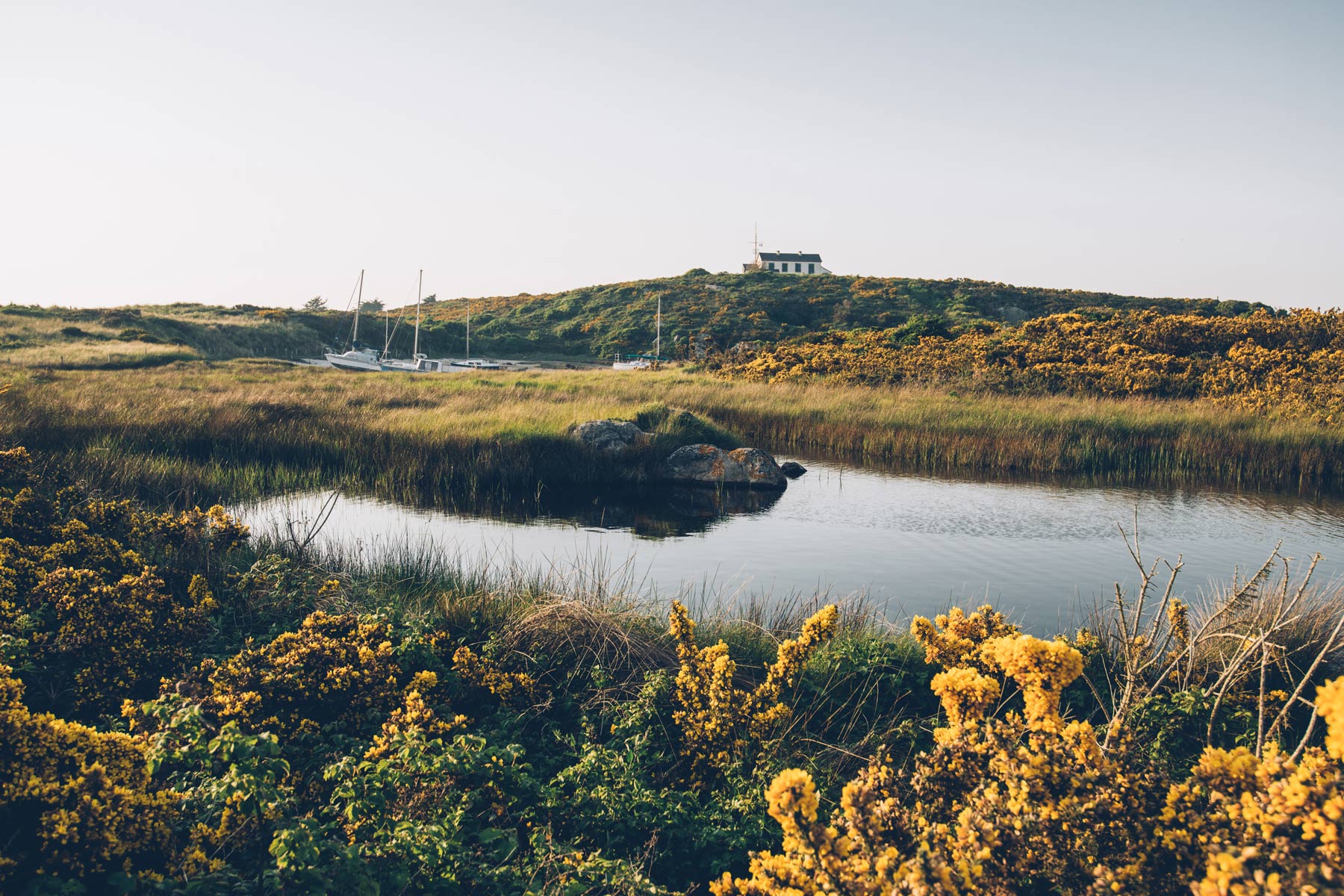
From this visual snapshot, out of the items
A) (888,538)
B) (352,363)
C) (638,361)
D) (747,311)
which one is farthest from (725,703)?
(747,311)

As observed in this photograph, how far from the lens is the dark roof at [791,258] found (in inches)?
3814

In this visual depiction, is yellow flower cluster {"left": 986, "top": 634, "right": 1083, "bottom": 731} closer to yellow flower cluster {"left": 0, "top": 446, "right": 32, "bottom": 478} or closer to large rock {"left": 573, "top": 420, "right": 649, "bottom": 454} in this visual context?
yellow flower cluster {"left": 0, "top": 446, "right": 32, "bottom": 478}

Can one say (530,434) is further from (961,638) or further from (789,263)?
(789,263)

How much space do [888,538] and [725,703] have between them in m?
7.61

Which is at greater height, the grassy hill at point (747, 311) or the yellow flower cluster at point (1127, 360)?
the grassy hill at point (747, 311)

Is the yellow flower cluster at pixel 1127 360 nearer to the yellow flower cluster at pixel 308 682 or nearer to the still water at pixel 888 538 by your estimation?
the still water at pixel 888 538

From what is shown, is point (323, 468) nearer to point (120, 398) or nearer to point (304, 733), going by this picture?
point (120, 398)

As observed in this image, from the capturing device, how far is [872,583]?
8953 mm

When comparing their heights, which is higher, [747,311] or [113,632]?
[747,311]

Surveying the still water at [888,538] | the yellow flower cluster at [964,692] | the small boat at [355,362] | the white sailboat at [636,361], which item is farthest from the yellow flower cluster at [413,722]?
the small boat at [355,362]

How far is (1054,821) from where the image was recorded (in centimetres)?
248

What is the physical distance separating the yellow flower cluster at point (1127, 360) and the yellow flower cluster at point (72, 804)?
22630 millimetres

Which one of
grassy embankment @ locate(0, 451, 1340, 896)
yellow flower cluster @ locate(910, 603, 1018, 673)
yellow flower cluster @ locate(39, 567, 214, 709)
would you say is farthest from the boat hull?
yellow flower cluster @ locate(910, 603, 1018, 673)

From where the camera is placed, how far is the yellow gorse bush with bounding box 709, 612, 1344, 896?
201 cm
